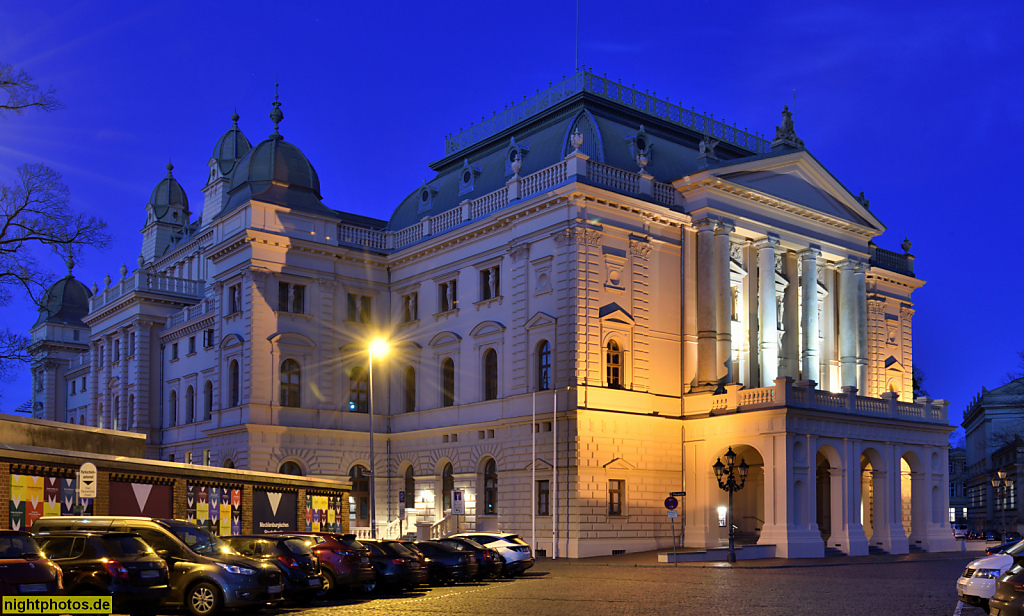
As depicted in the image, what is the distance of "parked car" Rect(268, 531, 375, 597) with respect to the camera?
2647 centimetres

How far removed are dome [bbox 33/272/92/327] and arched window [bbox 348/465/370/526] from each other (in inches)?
1887

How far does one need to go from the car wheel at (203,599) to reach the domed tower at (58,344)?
6879 centimetres

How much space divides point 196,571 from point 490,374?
2927cm

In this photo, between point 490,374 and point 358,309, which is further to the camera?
point 358,309

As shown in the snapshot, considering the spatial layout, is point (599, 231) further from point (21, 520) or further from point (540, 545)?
point (21, 520)

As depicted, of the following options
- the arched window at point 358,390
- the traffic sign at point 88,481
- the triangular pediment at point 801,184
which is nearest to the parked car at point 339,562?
the traffic sign at point 88,481

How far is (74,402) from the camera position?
81188 millimetres

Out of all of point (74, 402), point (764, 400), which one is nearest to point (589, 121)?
point (764, 400)

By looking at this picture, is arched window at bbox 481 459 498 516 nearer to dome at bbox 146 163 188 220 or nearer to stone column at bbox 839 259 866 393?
stone column at bbox 839 259 866 393

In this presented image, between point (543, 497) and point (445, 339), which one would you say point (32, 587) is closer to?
point (543, 497)

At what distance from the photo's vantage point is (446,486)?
170 ft

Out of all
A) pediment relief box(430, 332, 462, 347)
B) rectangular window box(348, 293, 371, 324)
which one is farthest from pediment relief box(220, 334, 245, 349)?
pediment relief box(430, 332, 462, 347)

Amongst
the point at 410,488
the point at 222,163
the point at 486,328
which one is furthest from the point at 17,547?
the point at 222,163

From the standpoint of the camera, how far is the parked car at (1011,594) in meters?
14.5
